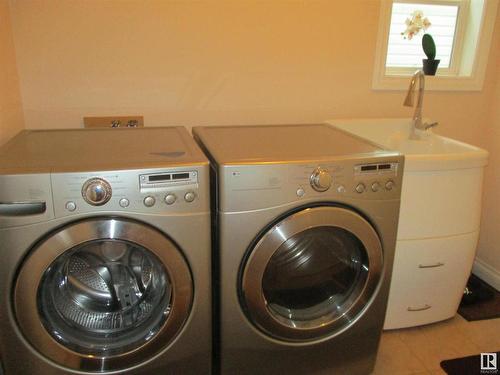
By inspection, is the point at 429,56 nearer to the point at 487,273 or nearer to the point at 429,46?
the point at 429,46

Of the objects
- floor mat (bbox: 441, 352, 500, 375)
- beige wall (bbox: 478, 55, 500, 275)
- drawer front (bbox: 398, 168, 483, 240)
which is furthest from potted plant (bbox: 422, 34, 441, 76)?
floor mat (bbox: 441, 352, 500, 375)

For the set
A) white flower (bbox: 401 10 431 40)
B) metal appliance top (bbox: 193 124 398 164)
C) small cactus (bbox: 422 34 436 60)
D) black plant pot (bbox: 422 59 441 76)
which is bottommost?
metal appliance top (bbox: 193 124 398 164)

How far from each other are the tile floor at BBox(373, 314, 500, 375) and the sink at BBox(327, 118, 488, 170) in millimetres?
791

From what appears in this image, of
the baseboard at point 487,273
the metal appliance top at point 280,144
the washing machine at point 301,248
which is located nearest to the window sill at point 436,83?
the metal appliance top at point 280,144

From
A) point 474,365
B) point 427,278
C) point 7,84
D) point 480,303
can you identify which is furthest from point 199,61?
point 480,303

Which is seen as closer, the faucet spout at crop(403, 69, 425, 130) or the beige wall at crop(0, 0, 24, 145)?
the beige wall at crop(0, 0, 24, 145)

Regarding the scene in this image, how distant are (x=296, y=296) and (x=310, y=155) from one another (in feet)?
1.65

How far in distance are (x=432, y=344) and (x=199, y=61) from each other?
162 cm

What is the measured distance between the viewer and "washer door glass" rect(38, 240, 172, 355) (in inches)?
46.4

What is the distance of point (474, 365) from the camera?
5.34 ft

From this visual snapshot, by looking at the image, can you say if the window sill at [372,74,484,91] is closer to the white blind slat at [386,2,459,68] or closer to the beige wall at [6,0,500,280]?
the beige wall at [6,0,500,280]

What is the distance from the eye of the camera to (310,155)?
128 centimetres

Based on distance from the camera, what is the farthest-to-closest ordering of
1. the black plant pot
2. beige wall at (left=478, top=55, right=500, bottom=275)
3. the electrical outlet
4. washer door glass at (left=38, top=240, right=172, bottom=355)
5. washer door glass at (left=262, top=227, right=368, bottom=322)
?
beige wall at (left=478, top=55, right=500, bottom=275), the black plant pot, the electrical outlet, washer door glass at (left=262, top=227, right=368, bottom=322), washer door glass at (left=38, top=240, right=172, bottom=355)

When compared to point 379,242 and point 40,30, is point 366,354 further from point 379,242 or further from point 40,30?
point 40,30
